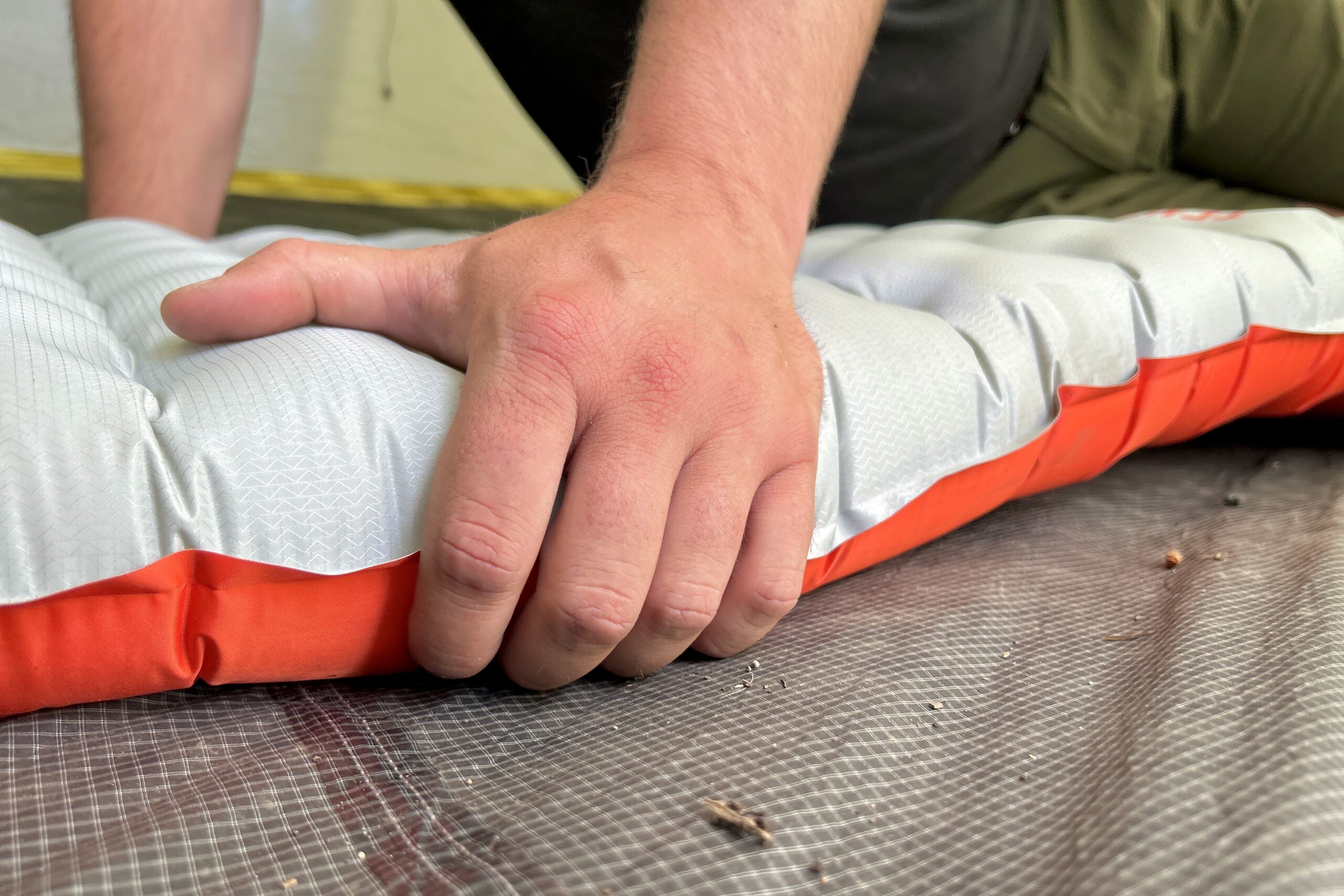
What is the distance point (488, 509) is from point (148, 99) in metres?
0.88

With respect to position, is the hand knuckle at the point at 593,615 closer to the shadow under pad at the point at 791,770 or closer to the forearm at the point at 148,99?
the shadow under pad at the point at 791,770

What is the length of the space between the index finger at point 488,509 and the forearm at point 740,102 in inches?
7.4

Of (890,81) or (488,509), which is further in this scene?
(890,81)

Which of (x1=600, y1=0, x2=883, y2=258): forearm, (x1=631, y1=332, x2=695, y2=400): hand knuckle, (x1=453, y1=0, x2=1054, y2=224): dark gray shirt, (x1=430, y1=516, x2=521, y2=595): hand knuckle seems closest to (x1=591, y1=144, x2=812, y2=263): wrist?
(x1=600, y1=0, x2=883, y2=258): forearm

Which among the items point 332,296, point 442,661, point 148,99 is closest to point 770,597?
point 442,661

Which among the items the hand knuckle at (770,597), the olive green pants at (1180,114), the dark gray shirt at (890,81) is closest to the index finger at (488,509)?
the hand knuckle at (770,597)

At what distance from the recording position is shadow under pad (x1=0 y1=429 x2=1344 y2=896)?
0.99ft

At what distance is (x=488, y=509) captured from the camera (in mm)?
378

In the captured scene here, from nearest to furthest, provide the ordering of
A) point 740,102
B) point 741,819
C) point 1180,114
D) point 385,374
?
1. point 741,819
2. point 385,374
3. point 740,102
4. point 1180,114

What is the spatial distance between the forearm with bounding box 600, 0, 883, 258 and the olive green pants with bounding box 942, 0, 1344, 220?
0.60m

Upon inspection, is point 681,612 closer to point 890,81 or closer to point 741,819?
point 741,819

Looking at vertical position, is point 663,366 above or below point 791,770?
above

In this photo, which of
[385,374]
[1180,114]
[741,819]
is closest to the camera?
[741,819]

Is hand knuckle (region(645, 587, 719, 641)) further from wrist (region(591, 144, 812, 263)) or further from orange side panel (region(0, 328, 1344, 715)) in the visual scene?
wrist (region(591, 144, 812, 263))
